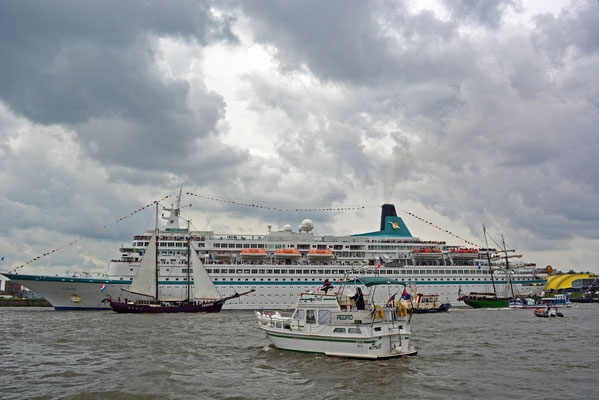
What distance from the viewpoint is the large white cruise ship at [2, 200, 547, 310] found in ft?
158

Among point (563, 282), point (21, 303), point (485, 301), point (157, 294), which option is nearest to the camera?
point (157, 294)

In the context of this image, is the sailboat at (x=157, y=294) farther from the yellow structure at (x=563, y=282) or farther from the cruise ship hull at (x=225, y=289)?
the yellow structure at (x=563, y=282)

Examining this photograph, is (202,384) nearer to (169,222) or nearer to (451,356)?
(451,356)

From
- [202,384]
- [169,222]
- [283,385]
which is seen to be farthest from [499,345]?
[169,222]

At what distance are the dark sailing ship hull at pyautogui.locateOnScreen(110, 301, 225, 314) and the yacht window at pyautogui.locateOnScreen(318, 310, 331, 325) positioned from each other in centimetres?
3071

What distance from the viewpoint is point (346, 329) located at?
697 inches

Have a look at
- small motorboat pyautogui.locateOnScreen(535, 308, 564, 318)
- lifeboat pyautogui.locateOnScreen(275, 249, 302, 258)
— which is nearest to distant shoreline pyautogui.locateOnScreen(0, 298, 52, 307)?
lifeboat pyautogui.locateOnScreen(275, 249, 302, 258)

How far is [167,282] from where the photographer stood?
50531 mm

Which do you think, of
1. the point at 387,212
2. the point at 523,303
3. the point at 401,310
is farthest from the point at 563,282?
the point at 401,310

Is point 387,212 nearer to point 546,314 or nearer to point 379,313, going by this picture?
point 546,314

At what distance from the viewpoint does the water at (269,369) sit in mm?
12750

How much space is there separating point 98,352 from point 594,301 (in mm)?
87175

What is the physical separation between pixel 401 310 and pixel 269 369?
20.7ft

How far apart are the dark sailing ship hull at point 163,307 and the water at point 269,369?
19.3 meters
